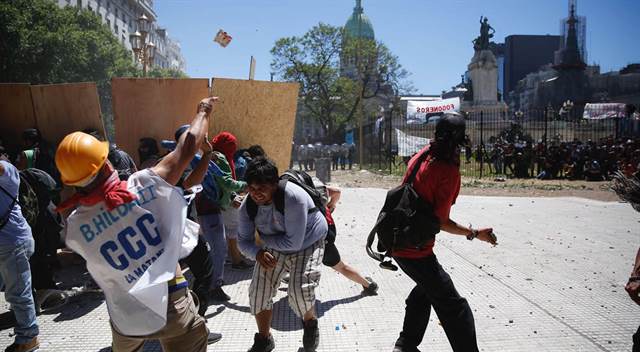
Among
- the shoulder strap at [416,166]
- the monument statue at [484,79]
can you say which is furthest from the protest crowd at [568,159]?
the monument statue at [484,79]

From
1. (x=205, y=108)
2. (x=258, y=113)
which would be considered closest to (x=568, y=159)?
(x=258, y=113)

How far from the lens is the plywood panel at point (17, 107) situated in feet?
17.6

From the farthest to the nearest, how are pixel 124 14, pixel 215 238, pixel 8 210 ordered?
pixel 124 14 → pixel 215 238 → pixel 8 210

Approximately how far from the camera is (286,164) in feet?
20.9

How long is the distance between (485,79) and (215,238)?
41485mm

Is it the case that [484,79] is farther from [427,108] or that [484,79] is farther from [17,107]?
[17,107]

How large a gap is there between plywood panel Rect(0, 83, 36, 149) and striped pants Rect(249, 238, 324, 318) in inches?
162

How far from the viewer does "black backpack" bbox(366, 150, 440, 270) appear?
2.64m

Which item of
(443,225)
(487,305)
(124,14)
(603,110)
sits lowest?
(487,305)

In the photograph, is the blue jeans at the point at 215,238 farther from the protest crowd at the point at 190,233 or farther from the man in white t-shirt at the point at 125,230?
the man in white t-shirt at the point at 125,230

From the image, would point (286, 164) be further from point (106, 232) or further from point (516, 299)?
point (106, 232)

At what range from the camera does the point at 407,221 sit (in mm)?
2652

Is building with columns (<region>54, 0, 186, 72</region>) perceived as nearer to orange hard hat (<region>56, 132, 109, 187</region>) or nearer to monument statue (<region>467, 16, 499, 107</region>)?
monument statue (<region>467, 16, 499, 107</region>)

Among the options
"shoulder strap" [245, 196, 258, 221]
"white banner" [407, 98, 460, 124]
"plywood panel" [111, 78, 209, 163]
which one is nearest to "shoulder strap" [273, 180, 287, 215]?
"shoulder strap" [245, 196, 258, 221]
